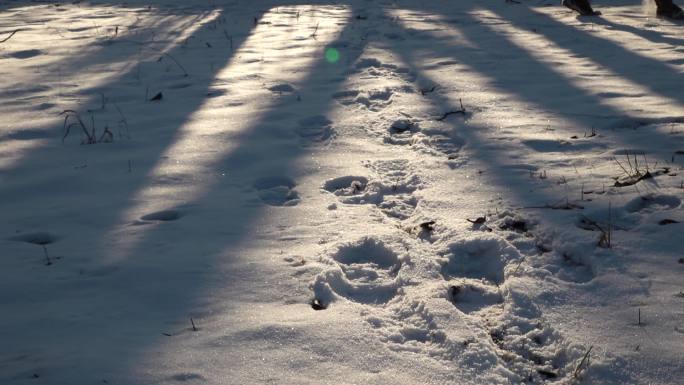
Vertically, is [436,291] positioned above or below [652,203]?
below

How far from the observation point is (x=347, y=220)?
3.02 m

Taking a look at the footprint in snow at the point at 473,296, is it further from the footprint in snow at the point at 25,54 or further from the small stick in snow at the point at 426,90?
the footprint in snow at the point at 25,54

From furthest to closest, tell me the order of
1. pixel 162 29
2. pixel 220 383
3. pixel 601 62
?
pixel 162 29 → pixel 601 62 → pixel 220 383

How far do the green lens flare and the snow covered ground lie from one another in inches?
9.2

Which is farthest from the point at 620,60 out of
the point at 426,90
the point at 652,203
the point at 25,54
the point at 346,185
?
the point at 25,54

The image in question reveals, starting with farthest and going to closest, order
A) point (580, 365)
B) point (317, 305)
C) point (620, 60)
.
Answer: point (620, 60)
point (317, 305)
point (580, 365)

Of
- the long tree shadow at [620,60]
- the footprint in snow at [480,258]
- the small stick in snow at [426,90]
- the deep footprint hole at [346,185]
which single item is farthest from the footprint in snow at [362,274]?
the long tree shadow at [620,60]

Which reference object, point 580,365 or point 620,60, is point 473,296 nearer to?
point 580,365

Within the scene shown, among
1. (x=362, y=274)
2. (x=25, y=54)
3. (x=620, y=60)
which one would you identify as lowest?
(x=362, y=274)

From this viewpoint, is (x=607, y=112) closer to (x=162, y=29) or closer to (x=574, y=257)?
Answer: (x=574, y=257)

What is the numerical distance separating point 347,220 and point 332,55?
3704 mm

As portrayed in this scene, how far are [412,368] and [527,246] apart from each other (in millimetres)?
952

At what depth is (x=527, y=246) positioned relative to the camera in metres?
2.72

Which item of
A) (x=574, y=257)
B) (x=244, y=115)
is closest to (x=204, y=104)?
(x=244, y=115)
